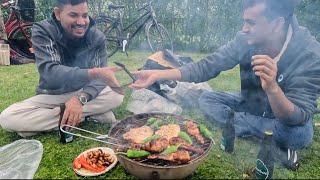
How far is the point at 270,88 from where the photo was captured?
10.2 feet

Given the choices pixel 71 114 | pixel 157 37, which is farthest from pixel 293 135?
pixel 157 37

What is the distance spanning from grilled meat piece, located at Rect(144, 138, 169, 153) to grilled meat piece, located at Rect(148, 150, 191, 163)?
0.21 ft

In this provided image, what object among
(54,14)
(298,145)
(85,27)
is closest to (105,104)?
(85,27)

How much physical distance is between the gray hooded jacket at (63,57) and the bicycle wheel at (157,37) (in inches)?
218

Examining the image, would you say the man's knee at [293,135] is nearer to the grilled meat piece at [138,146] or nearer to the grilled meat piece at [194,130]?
the grilled meat piece at [194,130]

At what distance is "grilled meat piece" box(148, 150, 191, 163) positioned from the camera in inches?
110

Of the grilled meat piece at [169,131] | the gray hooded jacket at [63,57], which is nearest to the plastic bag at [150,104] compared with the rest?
the gray hooded jacket at [63,57]

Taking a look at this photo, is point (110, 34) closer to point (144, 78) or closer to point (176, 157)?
point (144, 78)

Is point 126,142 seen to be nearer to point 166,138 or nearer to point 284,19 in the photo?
point 166,138

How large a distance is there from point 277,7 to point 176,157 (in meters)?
2.42

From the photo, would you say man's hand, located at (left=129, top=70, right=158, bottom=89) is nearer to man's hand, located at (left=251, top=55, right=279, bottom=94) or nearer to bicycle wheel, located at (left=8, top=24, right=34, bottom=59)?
man's hand, located at (left=251, top=55, right=279, bottom=94)

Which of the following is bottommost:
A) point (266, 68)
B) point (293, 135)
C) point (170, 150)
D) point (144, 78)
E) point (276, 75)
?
point (293, 135)

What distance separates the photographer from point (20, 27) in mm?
9492

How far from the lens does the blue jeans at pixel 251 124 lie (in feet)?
12.0
